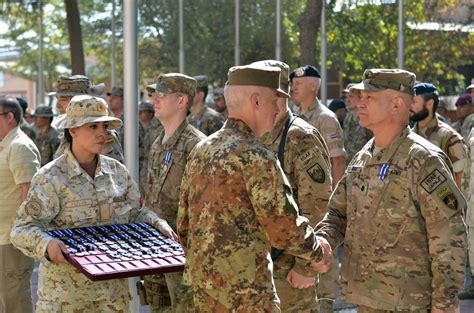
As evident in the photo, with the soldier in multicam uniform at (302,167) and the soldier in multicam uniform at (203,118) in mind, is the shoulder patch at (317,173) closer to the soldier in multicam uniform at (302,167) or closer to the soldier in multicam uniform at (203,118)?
the soldier in multicam uniform at (302,167)

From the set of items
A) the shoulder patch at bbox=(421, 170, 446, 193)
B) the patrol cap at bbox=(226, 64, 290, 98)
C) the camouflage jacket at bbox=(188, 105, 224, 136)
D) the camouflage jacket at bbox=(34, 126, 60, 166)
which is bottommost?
the camouflage jacket at bbox=(34, 126, 60, 166)

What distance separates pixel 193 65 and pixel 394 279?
14.3 m

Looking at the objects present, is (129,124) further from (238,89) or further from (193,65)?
(193,65)

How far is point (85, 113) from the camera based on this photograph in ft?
18.2

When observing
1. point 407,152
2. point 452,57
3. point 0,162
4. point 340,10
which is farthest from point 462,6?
point 407,152

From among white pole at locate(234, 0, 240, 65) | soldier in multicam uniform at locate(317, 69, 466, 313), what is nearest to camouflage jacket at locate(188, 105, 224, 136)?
soldier in multicam uniform at locate(317, 69, 466, 313)

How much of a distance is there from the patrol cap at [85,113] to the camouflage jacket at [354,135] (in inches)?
302

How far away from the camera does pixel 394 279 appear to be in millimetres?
4766

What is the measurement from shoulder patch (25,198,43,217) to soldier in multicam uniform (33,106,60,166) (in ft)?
26.9

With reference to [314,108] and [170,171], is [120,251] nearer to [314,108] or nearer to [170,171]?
[170,171]

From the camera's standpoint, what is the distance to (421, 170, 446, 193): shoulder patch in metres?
4.62

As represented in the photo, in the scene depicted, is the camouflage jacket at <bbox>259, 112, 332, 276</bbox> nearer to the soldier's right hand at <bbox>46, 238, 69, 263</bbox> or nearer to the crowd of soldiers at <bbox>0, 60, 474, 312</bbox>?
the crowd of soldiers at <bbox>0, 60, 474, 312</bbox>

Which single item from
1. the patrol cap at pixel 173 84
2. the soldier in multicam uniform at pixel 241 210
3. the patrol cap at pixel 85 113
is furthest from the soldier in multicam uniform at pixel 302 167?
the patrol cap at pixel 173 84

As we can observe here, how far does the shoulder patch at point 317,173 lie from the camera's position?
223 inches
